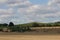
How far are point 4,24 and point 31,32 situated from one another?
15.2 feet

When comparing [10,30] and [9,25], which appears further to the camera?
[10,30]

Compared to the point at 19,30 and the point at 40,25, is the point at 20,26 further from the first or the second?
the point at 40,25

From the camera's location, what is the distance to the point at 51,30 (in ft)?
105

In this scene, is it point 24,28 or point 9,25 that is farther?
point 24,28

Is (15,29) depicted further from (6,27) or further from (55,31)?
(55,31)

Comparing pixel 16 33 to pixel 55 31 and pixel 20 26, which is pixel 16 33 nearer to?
pixel 20 26

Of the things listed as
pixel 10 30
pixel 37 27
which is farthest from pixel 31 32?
pixel 10 30

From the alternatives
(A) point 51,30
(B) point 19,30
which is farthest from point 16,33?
(A) point 51,30

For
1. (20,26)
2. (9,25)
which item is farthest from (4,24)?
(20,26)

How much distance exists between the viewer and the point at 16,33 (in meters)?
33.2

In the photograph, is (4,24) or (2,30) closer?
(4,24)

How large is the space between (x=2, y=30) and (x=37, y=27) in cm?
643

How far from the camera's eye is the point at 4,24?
31328 millimetres

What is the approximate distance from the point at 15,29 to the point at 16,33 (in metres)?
0.81
